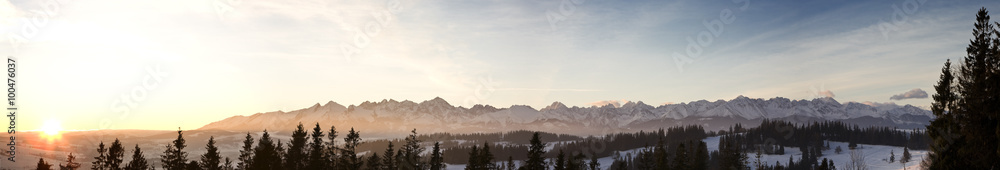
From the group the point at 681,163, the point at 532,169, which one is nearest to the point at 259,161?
the point at 532,169

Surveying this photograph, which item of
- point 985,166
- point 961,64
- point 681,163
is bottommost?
point 681,163

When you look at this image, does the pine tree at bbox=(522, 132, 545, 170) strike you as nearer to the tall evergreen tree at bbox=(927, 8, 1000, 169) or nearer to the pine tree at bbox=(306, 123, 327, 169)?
the pine tree at bbox=(306, 123, 327, 169)

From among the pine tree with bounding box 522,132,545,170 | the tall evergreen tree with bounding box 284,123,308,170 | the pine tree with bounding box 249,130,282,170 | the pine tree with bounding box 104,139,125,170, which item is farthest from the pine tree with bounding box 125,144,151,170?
the pine tree with bounding box 522,132,545,170

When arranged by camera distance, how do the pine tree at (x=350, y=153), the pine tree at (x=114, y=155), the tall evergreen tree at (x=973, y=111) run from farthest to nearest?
the pine tree at (x=350, y=153) → the pine tree at (x=114, y=155) → the tall evergreen tree at (x=973, y=111)

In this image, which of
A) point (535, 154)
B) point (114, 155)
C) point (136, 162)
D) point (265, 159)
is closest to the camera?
point (265, 159)

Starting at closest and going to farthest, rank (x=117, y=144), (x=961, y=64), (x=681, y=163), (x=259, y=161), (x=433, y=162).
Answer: (x=961, y=64) → (x=259, y=161) → (x=117, y=144) → (x=433, y=162) → (x=681, y=163)

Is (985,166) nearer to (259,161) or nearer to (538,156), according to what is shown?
(538,156)

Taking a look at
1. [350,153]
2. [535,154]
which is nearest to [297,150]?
[350,153]

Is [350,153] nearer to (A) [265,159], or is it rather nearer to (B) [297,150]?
(B) [297,150]

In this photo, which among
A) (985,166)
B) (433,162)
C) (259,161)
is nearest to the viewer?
(985,166)

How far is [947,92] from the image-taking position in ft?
108

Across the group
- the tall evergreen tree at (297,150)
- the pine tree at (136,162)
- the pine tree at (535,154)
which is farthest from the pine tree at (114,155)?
the pine tree at (535,154)

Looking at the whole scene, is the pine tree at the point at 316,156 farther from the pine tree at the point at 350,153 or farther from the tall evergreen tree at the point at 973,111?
the tall evergreen tree at the point at 973,111

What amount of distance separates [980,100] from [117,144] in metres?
76.0
